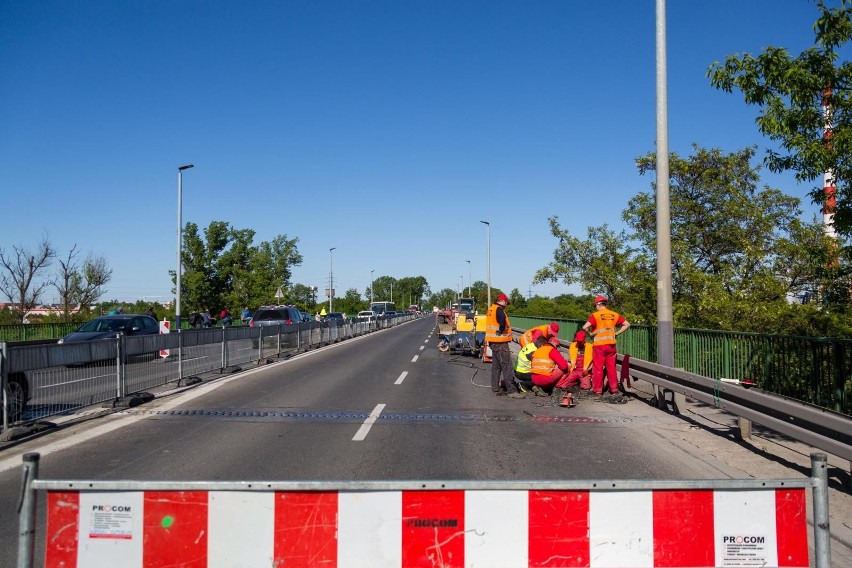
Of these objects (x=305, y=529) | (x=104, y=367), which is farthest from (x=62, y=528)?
(x=104, y=367)

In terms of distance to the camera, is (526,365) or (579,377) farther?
(526,365)

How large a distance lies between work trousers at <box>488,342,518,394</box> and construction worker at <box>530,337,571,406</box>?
450 millimetres

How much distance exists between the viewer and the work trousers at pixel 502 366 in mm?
11961

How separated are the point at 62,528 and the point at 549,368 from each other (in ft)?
32.1

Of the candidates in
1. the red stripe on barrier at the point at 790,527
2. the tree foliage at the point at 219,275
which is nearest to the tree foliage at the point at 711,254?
the red stripe on barrier at the point at 790,527

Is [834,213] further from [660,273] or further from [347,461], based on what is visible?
[347,461]

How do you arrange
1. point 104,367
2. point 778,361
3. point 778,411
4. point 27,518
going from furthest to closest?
point 104,367 < point 778,361 < point 778,411 < point 27,518

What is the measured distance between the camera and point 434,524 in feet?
9.89

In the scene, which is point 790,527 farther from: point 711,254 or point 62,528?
point 711,254

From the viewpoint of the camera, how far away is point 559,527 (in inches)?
120

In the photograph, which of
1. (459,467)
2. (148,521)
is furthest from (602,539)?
(459,467)

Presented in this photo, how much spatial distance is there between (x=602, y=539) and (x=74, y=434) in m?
7.64

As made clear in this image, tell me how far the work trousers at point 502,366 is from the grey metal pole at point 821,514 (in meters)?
8.90

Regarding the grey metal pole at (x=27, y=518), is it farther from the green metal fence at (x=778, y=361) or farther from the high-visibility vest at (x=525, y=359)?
the high-visibility vest at (x=525, y=359)
